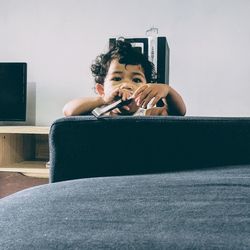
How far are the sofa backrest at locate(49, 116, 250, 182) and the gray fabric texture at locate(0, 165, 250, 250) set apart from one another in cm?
13

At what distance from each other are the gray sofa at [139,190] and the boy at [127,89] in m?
0.21

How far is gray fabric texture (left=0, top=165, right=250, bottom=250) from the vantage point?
1.38 feet

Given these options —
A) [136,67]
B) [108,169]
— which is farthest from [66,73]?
[108,169]

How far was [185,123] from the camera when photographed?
0.83 metres

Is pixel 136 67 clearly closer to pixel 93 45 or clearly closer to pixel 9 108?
pixel 93 45

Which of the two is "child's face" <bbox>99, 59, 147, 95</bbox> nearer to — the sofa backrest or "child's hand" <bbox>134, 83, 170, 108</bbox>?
"child's hand" <bbox>134, 83, 170, 108</bbox>

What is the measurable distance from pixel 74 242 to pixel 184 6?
192 cm

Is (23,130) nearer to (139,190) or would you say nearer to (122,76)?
(122,76)

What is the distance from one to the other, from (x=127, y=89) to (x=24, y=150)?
117 cm

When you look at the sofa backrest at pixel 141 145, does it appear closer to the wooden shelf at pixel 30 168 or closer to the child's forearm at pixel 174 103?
the child's forearm at pixel 174 103

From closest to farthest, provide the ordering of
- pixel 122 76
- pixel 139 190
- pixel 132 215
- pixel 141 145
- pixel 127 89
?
1. pixel 132 215
2. pixel 139 190
3. pixel 141 145
4. pixel 127 89
5. pixel 122 76

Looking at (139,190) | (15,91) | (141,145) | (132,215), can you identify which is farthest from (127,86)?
(15,91)

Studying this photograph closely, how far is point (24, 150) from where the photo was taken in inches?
89.7

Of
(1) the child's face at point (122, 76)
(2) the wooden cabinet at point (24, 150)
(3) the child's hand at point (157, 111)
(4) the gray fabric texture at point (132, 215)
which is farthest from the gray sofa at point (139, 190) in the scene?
(2) the wooden cabinet at point (24, 150)
